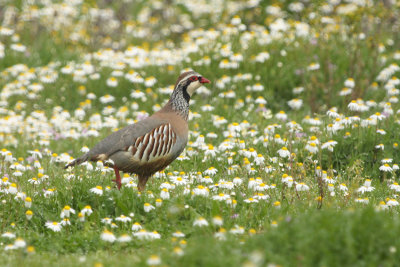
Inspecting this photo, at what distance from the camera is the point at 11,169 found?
8.86m

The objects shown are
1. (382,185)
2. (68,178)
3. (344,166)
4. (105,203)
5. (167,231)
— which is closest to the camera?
(167,231)

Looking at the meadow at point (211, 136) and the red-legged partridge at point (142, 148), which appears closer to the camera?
the meadow at point (211, 136)

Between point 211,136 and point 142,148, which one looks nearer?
point 142,148

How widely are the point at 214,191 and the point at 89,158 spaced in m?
1.75

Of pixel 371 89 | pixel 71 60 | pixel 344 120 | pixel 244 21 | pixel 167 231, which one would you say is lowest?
pixel 167 231

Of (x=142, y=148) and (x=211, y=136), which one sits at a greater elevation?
(x=211, y=136)

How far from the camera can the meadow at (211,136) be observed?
5.72m

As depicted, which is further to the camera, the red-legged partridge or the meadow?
the red-legged partridge

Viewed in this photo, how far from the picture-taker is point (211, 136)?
34.4 ft

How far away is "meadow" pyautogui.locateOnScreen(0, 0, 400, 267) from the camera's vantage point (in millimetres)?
5723

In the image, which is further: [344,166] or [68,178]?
[344,166]

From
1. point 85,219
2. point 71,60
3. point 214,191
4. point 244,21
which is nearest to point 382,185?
point 214,191

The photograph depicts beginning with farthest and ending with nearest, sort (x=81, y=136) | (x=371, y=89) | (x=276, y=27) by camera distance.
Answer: (x=276, y=27) → (x=371, y=89) → (x=81, y=136)

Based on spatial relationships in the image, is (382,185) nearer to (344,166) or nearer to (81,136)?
(344,166)
